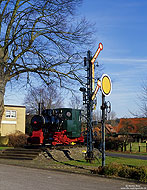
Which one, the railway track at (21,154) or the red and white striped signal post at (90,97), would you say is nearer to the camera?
the red and white striped signal post at (90,97)

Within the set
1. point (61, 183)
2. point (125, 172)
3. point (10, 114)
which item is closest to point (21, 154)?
point (61, 183)

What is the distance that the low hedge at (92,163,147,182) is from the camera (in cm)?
995

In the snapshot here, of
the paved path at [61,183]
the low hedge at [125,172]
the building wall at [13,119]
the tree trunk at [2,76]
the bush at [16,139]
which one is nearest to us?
the paved path at [61,183]

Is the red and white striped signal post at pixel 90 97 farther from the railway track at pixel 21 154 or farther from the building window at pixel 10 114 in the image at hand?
the building window at pixel 10 114

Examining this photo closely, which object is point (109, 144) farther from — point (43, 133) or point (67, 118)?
point (43, 133)

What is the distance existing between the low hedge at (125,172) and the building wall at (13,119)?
37.9m

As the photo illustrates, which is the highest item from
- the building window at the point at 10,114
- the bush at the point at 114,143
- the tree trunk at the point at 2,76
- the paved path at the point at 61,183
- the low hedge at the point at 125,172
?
the tree trunk at the point at 2,76

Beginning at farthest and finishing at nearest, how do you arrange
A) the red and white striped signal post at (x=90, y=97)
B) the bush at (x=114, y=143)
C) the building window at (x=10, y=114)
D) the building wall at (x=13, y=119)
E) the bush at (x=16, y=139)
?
the building window at (x=10, y=114), the building wall at (x=13, y=119), the bush at (x=16, y=139), the bush at (x=114, y=143), the red and white striped signal post at (x=90, y=97)

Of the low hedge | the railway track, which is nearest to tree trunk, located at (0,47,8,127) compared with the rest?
the railway track

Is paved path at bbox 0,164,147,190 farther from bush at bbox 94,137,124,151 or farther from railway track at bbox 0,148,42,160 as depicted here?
bush at bbox 94,137,124,151

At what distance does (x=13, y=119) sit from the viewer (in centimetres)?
4841

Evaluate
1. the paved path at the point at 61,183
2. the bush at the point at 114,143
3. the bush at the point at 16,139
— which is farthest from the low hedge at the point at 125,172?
the bush at the point at 16,139

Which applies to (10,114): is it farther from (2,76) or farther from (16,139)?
(2,76)

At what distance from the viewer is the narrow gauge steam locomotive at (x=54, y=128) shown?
19.5m
